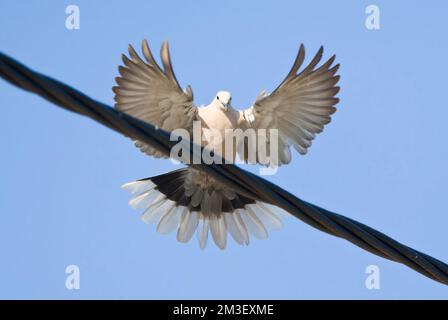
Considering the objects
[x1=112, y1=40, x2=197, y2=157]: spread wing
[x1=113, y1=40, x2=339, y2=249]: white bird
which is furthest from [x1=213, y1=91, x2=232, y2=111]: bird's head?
[x1=112, y1=40, x2=197, y2=157]: spread wing

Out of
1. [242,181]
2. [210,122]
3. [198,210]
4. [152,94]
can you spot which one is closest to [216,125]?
[210,122]

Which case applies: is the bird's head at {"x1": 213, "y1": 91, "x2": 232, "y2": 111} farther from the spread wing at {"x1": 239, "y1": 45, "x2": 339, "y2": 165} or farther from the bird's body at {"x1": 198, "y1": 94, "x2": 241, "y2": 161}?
the spread wing at {"x1": 239, "y1": 45, "x2": 339, "y2": 165}

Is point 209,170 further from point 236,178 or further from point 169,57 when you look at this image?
point 169,57

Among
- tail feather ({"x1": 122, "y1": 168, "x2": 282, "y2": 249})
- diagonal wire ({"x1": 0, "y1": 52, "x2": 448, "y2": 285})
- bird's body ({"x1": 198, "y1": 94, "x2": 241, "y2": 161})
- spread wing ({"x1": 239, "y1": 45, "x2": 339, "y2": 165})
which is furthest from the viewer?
tail feather ({"x1": 122, "y1": 168, "x2": 282, "y2": 249})

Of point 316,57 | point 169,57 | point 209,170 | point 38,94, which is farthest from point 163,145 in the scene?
point 316,57

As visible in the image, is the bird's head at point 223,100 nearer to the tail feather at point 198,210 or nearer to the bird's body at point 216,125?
the bird's body at point 216,125
